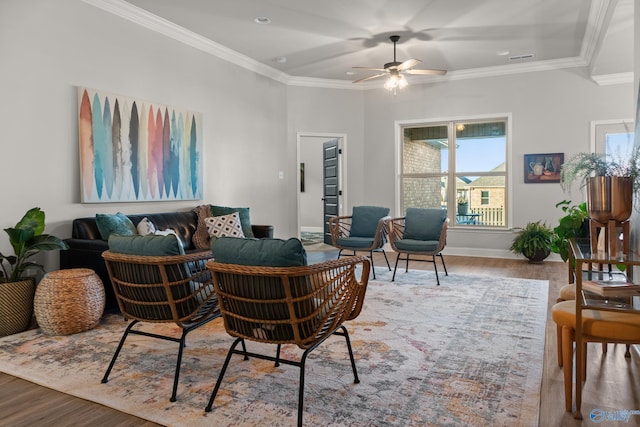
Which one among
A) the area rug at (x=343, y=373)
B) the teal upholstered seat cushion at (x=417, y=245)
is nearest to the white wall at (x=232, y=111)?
the area rug at (x=343, y=373)

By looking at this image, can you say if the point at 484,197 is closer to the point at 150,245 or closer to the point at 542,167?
the point at 542,167

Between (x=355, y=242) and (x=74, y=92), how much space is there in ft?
11.2

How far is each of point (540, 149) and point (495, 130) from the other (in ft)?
2.50

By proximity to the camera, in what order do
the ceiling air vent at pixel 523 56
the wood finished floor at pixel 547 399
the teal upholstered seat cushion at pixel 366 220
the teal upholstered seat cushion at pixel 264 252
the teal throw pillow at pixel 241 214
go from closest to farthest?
the teal upholstered seat cushion at pixel 264 252 < the wood finished floor at pixel 547 399 < the teal throw pillow at pixel 241 214 < the teal upholstered seat cushion at pixel 366 220 < the ceiling air vent at pixel 523 56

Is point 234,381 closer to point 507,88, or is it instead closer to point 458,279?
point 458,279

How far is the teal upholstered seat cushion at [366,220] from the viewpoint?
19.6ft

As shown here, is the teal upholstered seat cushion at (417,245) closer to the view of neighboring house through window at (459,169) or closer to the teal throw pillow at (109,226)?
the view of neighboring house through window at (459,169)

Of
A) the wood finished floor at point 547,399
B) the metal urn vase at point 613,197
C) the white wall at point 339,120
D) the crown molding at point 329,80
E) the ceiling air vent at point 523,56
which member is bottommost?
the wood finished floor at point 547,399

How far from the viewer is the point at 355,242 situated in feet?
18.4

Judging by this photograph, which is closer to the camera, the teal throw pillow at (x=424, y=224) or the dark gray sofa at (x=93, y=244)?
the dark gray sofa at (x=93, y=244)

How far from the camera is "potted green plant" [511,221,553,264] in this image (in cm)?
643

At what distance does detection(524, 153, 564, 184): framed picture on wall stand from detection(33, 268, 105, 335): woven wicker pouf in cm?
610

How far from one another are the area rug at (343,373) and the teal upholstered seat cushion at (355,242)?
1668mm

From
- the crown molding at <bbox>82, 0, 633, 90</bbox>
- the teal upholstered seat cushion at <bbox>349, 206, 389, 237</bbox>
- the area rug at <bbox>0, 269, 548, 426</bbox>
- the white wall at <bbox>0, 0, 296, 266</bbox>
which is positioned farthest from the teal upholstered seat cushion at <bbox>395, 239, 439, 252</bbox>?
the crown molding at <bbox>82, 0, 633, 90</bbox>
